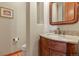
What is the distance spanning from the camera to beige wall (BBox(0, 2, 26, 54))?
1124 millimetres

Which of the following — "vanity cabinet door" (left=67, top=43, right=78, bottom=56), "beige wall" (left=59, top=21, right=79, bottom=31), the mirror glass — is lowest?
"vanity cabinet door" (left=67, top=43, right=78, bottom=56)

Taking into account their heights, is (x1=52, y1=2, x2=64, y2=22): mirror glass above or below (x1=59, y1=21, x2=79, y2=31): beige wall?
above

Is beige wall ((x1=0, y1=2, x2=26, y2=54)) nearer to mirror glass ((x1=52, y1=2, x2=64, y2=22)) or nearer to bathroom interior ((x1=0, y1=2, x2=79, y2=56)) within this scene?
bathroom interior ((x1=0, y1=2, x2=79, y2=56))

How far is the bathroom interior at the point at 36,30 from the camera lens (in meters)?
1.12

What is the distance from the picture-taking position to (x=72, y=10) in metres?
1.20

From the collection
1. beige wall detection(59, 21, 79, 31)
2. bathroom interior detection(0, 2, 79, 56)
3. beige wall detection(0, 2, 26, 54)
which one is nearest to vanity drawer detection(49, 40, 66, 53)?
bathroom interior detection(0, 2, 79, 56)

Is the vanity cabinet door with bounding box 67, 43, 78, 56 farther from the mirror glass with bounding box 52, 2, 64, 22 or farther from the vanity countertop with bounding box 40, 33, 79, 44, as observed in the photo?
the mirror glass with bounding box 52, 2, 64, 22

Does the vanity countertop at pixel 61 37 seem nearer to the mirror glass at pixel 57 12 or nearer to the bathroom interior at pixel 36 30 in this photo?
the bathroom interior at pixel 36 30

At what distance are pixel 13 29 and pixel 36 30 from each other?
0.69 feet

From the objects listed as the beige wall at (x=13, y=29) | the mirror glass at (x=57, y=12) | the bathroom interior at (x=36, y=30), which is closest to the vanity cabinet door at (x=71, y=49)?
the bathroom interior at (x=36, y=30)

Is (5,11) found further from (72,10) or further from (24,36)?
(72,10)

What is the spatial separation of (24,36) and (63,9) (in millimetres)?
435

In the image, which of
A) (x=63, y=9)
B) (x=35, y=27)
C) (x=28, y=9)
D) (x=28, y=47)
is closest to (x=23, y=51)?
(x=28, y=47)

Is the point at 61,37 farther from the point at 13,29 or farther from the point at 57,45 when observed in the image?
the point at 13,29
